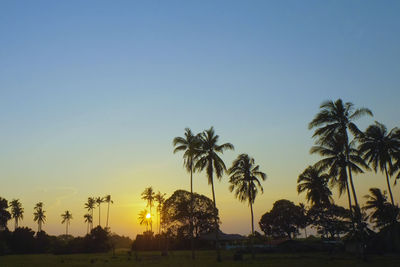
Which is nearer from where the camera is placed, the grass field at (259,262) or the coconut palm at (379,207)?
the grass field at (259,262)

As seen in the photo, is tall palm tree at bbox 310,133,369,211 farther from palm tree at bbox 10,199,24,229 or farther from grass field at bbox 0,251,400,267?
palm tree at bbox 10,199,24,229

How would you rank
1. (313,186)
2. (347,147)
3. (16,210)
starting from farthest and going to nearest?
(16,210), (313,186), (347,147)

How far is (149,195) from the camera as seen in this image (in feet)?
368

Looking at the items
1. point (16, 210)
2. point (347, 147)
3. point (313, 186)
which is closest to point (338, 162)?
point (347, 147)

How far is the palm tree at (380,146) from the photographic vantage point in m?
43.9

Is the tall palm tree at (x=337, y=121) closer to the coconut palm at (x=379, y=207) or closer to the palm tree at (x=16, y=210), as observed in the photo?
the coconut palm at (x=379, y=207)

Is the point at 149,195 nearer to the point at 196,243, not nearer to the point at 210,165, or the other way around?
the point at 196,243

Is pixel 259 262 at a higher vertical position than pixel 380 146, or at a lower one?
lower

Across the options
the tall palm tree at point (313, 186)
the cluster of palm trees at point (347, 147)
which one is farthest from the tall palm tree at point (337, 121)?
the tall palm tree at point (313, 186)

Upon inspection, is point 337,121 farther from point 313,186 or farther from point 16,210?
point 16,210

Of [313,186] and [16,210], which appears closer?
[313,186]

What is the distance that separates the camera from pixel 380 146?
4412 centimetres

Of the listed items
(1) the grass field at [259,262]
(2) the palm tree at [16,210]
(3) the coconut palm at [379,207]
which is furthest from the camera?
(2) the palm tree at [16,210]

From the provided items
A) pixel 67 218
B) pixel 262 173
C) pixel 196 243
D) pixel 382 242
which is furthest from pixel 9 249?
pixel 382 242
